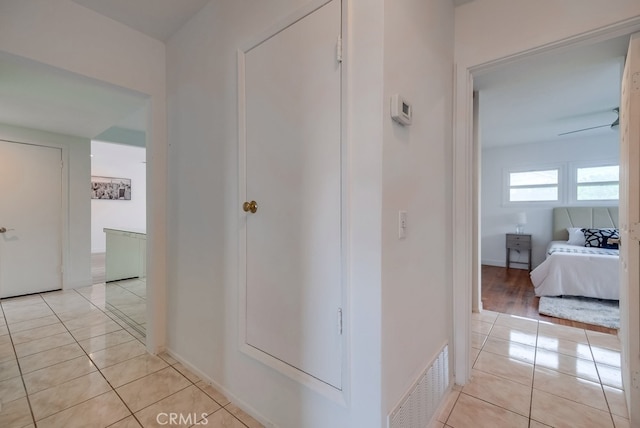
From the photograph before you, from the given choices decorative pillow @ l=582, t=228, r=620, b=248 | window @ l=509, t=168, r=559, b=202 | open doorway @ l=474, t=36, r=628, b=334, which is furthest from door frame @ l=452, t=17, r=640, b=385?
window @ l=509, t=168, r=559, b=202

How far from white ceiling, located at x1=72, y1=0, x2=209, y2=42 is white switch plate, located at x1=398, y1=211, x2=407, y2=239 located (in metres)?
1.85

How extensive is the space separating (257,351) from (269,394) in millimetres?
218

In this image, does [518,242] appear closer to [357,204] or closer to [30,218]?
[357,204]

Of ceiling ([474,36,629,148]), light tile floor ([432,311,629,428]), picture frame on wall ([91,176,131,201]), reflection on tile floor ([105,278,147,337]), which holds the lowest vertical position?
light tile floor ([432,311,629,428])

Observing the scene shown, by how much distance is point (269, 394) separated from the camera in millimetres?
1448

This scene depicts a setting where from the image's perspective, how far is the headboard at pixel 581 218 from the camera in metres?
4.66

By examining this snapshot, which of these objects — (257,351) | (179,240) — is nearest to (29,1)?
(179,240)

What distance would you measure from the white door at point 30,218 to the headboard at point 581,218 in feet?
26.5

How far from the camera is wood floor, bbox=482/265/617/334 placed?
2.94 m

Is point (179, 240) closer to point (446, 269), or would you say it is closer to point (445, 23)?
point (446, 269)

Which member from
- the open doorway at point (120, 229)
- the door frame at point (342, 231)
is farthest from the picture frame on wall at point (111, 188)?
the door frame at point (342, 231)

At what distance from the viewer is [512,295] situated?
379cm

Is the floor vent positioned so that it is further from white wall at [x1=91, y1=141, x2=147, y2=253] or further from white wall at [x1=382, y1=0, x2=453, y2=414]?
white wall at [x1=91, y1=141, x2=147, y2=253]

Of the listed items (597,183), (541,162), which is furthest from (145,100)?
(597,183)
